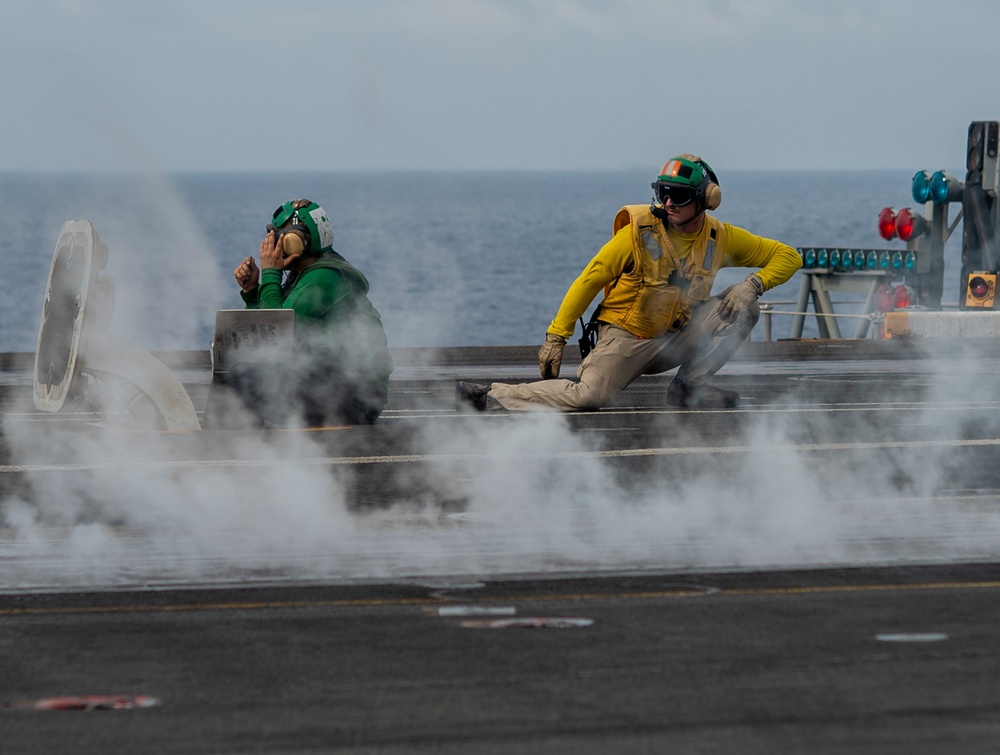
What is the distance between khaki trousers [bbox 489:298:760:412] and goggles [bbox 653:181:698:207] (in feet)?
2.94

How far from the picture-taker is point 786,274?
1017 centimetres

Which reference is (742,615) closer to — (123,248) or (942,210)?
(123,248)

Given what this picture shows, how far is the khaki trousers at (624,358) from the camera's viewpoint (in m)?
10.2

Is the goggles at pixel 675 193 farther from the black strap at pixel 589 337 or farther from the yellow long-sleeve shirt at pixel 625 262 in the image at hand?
the black strap at pixel 589 337

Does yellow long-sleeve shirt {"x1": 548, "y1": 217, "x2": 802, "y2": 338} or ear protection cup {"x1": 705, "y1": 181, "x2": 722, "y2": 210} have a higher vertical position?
ear protection cup {"x1": 705, "y1": 181, "x2": 722, "y2": 210}

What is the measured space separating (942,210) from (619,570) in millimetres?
16592

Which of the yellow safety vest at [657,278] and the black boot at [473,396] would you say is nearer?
the yellow safety vest at [657,278]

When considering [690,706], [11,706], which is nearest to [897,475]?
[690,706]

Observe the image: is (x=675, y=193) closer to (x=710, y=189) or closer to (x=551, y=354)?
(x=710, y=189)

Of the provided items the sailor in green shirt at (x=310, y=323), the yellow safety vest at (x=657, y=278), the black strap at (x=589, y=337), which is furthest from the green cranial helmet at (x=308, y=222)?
the black strap at (x=589, y=337)

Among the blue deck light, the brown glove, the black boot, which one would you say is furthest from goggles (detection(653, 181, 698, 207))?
the blue deck light

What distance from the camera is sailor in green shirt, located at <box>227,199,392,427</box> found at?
28.8 ft

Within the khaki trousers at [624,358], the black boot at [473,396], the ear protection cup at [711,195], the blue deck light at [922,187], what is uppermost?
the blue deck light at [922,187]

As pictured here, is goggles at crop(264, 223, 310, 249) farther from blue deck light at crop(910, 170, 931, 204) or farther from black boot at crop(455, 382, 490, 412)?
blue deck light at crop(910, 170, 931, 204)
